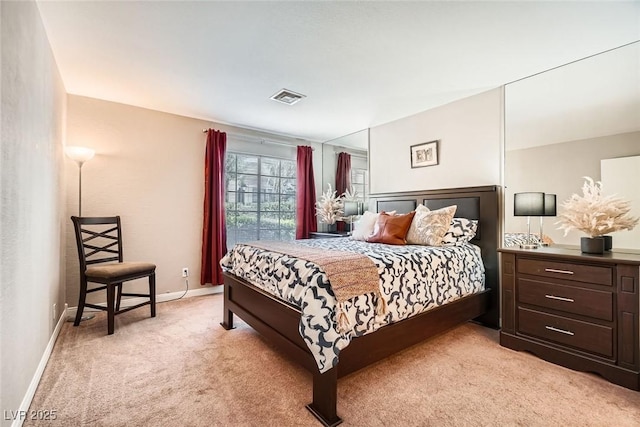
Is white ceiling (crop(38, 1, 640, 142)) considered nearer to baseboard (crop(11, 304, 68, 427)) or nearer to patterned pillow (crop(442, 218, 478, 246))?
patterned pillow (crop(442, 218, 478, 246))

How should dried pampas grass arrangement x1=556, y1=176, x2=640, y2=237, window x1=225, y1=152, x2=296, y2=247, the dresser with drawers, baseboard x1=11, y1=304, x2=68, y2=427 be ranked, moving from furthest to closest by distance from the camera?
window x1=225, y1=152, x2=296, y2=247, dried pampas grass arrangement x1=556, y1=176, x2=640, y2=237, the dresser with drawers, baseboard x1=11, y1=304, x2=68, y2=427

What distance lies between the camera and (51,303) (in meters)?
2.34

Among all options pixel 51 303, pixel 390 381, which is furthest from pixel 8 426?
pixel 390 381

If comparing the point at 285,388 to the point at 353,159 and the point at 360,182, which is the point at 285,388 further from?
the point at 353,159

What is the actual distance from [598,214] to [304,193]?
11.9 ft

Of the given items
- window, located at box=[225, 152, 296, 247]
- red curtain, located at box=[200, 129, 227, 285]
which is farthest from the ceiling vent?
window, located at box=[225, 152, 296, 247]

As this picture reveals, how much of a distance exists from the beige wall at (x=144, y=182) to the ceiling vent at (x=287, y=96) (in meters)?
1.29

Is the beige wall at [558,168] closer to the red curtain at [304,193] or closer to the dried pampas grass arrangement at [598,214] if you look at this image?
the dried pampas grass arrangement at [598,214]

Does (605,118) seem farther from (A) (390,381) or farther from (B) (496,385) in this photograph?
(A) (390,381)

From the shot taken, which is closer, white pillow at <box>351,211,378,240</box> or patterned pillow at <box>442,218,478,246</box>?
patterned pillow at <box>442,218,478,246</box>

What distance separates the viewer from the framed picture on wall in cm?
350

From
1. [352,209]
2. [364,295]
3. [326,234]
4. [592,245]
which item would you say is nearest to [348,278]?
[364,295]

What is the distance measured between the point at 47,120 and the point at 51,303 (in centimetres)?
148

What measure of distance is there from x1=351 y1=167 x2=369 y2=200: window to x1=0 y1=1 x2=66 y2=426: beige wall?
142 inches
